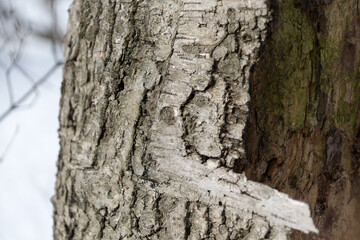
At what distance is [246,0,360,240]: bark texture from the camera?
2.43 ft

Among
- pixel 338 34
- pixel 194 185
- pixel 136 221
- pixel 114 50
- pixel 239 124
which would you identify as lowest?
pixel 136 221

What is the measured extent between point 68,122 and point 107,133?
169 mm

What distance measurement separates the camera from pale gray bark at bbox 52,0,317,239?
0.69 m

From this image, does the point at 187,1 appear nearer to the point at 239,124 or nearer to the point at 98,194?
the point at 239,124

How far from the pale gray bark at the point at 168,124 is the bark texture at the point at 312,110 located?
56 mm

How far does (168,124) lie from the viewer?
75 centimetres

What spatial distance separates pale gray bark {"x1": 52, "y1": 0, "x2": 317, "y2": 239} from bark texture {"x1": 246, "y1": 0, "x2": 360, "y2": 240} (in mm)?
56

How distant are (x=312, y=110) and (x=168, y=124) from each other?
331 millimetres

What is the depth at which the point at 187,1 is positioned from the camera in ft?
2.37

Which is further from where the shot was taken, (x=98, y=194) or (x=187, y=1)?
(x=98, y=194)

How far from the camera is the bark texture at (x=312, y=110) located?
74cm

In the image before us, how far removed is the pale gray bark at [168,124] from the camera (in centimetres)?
69

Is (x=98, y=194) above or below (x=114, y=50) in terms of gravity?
below

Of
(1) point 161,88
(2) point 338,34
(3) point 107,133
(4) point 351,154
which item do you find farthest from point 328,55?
(3) point 107,133
